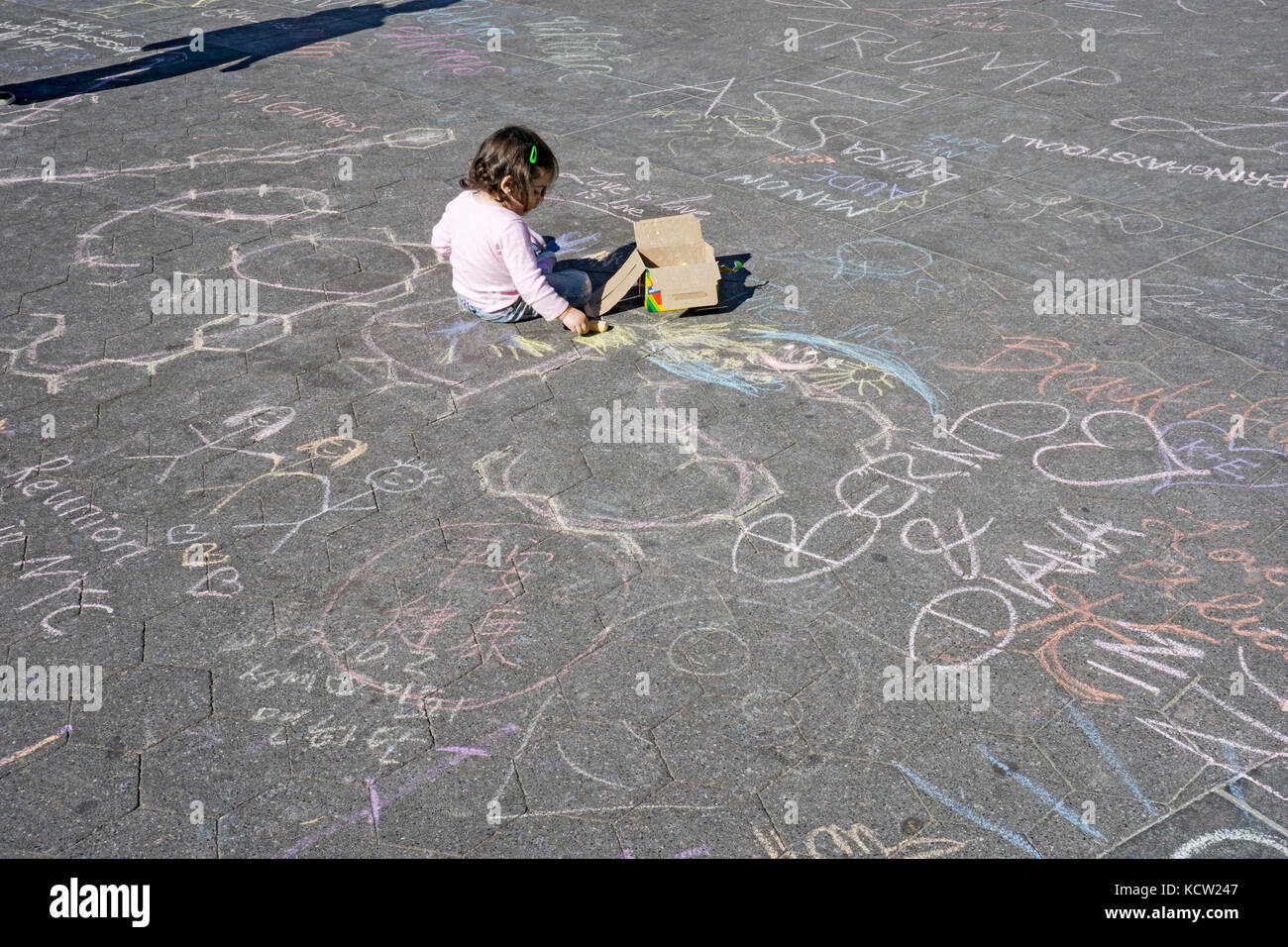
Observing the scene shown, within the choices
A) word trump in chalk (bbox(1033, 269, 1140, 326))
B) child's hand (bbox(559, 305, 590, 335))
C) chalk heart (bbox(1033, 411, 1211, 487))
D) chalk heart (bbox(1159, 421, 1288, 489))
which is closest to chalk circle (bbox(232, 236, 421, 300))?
child's hand (bbox(559, 305, 590, 335))

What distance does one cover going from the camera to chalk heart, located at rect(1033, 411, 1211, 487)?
377 cm

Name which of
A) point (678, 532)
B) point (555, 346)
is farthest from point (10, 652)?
point (555, 346)

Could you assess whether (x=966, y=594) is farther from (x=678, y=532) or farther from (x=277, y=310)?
(x=277, y=310)

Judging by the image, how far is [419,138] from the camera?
7.27 m

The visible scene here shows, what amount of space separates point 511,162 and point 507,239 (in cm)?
33

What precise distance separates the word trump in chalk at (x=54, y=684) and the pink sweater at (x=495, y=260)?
2426 millimetres

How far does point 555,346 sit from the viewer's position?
4820mm

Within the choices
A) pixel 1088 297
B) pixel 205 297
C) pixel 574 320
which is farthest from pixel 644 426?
pixel 205 297

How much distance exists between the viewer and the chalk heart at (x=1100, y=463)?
3.77 m

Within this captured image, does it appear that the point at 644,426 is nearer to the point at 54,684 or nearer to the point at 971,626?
the point at 971,626
